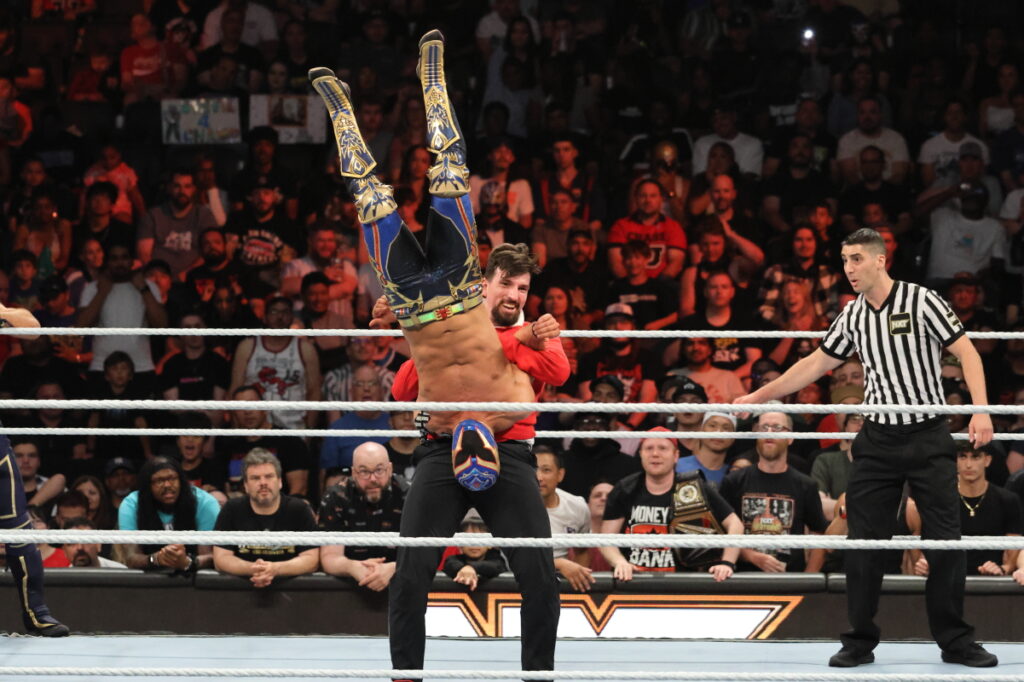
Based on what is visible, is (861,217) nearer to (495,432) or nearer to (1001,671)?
(1001,671)

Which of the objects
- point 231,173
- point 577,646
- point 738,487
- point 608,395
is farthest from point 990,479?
point 231,173

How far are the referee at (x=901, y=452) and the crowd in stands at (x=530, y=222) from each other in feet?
3.17

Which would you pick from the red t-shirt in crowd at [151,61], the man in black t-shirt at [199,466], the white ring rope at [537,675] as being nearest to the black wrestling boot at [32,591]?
the white ring rope at [537,675]

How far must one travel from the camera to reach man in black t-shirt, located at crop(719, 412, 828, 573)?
15.7 feet

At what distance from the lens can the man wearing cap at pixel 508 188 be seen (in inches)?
271

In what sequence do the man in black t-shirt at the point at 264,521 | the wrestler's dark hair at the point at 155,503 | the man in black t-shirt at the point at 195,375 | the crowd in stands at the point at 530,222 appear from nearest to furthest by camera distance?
the man in black t-shirt at the point at 264,521 < the wrestler's dark hair at the point at 155,503 < the crowd in stands at the point at 530,222 < the man in black t-shirt at the point at 195,375

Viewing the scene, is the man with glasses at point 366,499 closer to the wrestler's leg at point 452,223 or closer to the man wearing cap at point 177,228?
the wrestler's leg at point 452,223

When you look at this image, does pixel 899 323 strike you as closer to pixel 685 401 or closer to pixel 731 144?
pixel 685 401

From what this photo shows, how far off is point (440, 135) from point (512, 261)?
0.38 m

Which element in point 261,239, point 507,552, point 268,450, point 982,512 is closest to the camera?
point 507,552

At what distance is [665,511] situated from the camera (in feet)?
15.5

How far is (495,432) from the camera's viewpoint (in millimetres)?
3291

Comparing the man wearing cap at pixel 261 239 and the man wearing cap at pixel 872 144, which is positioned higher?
the man wearing cap at pixel 872 144

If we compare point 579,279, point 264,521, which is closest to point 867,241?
point 264,521
